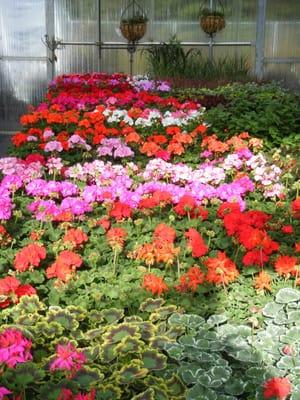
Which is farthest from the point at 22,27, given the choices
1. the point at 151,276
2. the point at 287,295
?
the point at 287,295

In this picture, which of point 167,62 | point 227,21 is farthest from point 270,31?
point 167,62

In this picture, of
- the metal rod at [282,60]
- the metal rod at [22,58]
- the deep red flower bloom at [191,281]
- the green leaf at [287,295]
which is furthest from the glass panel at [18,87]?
the green leaf at [287,295]

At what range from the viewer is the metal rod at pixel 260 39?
1083 centimetres

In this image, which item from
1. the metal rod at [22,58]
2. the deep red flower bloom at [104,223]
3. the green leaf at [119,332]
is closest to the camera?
the green leaf at [119,332]

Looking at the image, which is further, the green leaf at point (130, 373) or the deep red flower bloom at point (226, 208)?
the deep red flower bloom at point (226, 208)

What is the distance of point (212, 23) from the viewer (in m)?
10.1

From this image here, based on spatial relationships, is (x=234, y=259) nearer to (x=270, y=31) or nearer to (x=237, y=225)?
(x=237, y=225)

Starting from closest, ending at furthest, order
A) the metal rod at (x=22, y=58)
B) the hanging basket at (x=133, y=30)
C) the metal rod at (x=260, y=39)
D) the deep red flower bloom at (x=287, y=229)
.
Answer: the deep red flower bloom at (x=287, y=229) < the hanging basket at (x=133, y=30) < the metal rod at (x=260, y=39) < the metal rod at (x=22, y=58)

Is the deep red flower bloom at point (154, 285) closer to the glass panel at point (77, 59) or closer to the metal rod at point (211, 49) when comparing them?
the metal rod at point (211, 49)

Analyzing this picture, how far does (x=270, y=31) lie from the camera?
1092 cm

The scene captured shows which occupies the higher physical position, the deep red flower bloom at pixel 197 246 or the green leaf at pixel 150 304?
the deep red flower bloom at pixel 197 246

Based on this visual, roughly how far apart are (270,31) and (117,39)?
269 cm

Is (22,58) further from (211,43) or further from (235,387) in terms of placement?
(235,387)

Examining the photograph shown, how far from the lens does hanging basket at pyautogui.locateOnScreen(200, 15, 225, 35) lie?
10125mm
